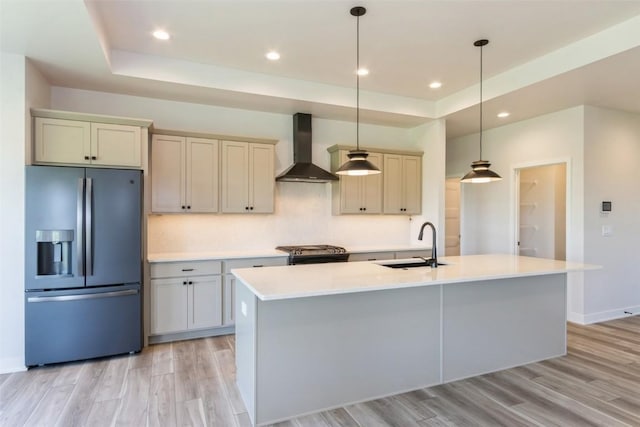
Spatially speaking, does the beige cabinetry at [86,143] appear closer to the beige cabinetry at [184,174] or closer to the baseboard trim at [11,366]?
the beige cabinetry at [184,174]

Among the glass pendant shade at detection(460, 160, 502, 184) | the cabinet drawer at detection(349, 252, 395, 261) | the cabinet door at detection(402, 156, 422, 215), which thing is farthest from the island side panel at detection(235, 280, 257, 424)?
the cabinet door at detection(402, 156, 422, 215)

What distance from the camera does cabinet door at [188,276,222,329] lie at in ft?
12.7

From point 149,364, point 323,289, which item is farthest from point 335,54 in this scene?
point 149,364

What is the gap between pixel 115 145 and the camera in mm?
3596

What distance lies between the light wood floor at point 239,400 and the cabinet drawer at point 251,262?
0.96 meters

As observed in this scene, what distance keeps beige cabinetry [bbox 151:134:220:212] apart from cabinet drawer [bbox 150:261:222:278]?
0.66 m

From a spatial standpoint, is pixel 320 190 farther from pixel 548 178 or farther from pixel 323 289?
pixel 548 178

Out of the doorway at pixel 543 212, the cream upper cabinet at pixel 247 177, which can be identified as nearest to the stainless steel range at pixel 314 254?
the cream upper cabinet at pixel 247 177

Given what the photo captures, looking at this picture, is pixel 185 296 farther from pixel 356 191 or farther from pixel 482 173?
pixel 482 173

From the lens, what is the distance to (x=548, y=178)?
5.94 meters

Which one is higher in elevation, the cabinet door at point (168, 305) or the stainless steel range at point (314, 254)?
the stainless steel range at point (314, 254)

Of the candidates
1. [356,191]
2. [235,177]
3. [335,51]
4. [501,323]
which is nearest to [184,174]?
[235,177]

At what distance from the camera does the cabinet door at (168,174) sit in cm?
401

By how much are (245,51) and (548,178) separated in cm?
523
